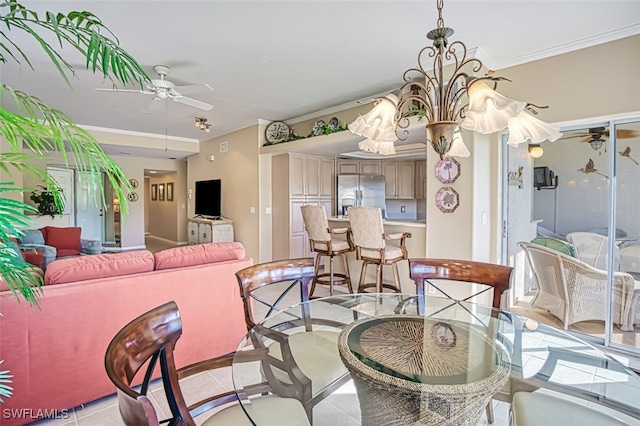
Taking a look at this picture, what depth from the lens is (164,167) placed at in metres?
8.98

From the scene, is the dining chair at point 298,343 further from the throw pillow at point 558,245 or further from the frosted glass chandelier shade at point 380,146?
the throw pillow at point 558,245

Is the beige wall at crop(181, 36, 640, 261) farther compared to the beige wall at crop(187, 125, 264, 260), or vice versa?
the beige wall at crop(187, 125, 264, 260)

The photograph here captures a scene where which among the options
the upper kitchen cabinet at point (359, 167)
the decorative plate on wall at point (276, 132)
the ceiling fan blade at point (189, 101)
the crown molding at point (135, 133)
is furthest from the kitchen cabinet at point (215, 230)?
the ceiling fan blade at point (189, 101)

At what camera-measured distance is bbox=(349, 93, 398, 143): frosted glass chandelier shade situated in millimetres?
1868

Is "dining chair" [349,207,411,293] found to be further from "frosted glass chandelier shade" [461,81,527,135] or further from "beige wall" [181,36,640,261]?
"frosted glass chandelier shade" [461,81,527,135]

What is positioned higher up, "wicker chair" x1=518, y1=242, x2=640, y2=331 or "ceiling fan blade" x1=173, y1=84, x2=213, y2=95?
"ceiling fan blade" x1=173, y1=84, x2=213, y2=95

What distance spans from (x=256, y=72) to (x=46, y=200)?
5500 millimetres

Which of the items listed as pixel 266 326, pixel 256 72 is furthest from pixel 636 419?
pixel 256 72

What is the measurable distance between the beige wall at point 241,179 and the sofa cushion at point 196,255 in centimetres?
303

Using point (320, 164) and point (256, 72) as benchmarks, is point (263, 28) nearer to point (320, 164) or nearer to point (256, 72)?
point (256, 72)

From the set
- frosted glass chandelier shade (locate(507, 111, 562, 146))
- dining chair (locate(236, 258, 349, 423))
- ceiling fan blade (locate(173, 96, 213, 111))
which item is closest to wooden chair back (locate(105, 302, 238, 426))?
dining chair (locate(236, 258, 349, 423))

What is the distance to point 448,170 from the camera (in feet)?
11.0

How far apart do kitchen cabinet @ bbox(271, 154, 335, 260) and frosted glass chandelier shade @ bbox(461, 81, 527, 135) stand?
405cm

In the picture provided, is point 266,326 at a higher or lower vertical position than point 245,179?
lower
